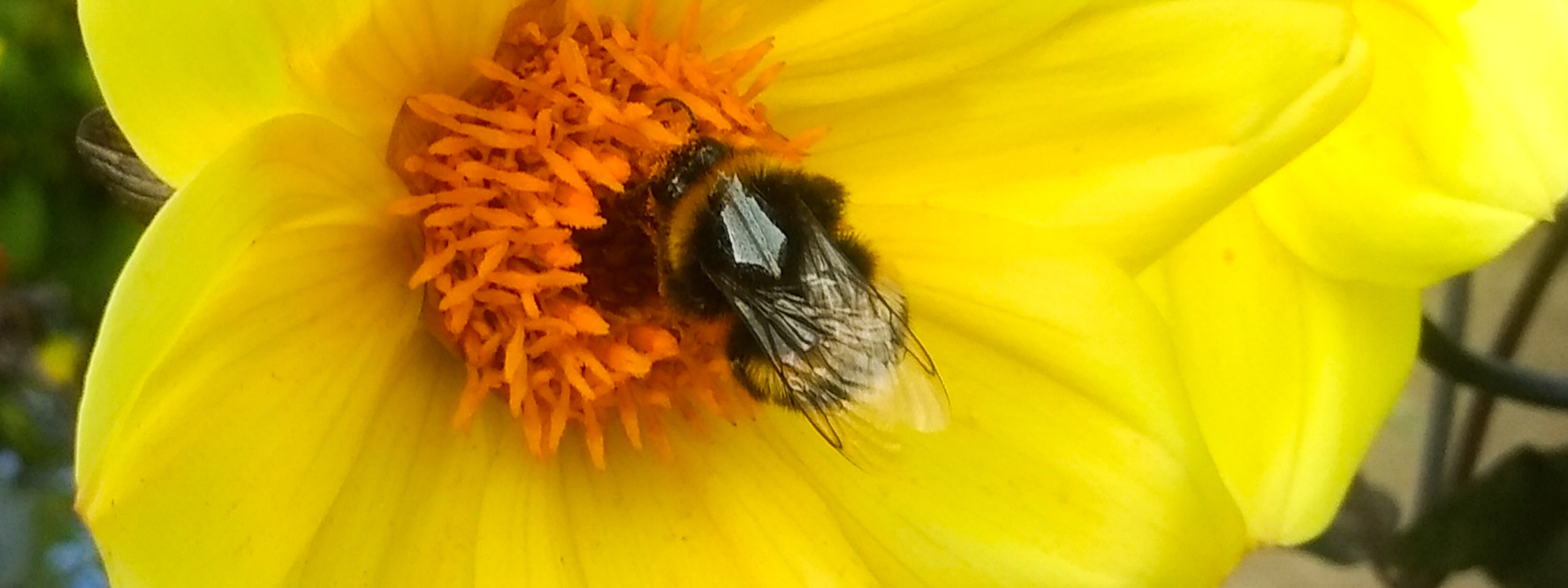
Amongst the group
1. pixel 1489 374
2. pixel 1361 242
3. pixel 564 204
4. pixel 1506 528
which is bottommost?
pixel 1506 528

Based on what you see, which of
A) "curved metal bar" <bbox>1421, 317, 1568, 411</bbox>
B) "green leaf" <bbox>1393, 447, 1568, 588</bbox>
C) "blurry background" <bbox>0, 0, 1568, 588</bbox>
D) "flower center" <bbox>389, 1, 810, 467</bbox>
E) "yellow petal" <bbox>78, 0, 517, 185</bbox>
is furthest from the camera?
"blurry background" <bbox>0, 0, 1568, 588</bbox>

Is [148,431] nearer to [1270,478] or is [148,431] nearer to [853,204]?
[853,204]

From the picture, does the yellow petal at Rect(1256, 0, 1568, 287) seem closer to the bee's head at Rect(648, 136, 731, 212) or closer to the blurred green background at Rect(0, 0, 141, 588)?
the bee's head at Rect(648, 136, 731, 212)

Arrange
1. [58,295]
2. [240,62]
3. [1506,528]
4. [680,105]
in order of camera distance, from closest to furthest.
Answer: [240,62], [680,105], [1506,528], [58,295]

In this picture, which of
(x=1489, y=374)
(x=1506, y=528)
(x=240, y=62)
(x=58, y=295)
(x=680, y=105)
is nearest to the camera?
(x=240, y=62)

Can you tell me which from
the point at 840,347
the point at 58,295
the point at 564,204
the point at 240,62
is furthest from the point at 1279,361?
the point at 58,295

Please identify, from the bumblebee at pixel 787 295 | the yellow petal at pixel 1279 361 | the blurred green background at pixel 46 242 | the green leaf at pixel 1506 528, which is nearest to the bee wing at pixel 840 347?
the bumblebee at pixel 787 295

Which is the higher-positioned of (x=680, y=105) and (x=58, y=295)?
(x=680, y=105)

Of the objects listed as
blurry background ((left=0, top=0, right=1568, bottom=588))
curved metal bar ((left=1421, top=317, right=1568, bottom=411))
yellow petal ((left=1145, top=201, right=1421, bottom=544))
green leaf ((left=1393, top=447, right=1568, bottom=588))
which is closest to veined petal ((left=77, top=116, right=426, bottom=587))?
yellow petal ((left=1145, top=201, right=1421, bottom=544))

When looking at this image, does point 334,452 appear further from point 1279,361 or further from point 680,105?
point 1279,361

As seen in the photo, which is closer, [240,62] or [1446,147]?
[240,62]
